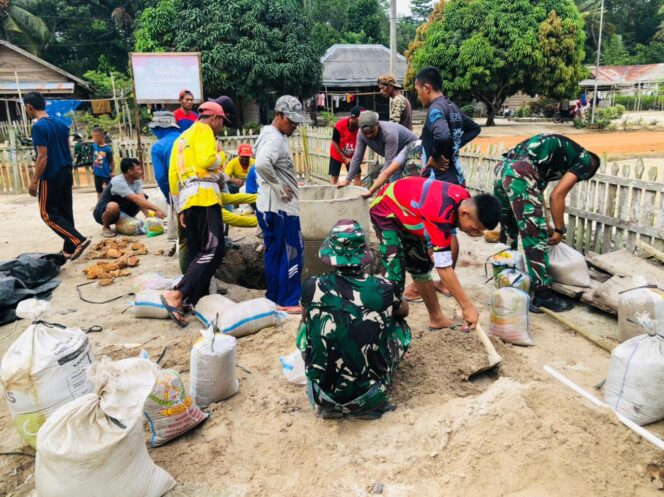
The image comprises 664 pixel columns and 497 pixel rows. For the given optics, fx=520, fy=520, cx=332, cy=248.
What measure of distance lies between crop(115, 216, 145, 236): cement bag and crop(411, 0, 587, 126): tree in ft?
64.3

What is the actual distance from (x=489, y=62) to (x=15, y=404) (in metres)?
24.1

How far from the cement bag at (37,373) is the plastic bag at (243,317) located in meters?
1.34

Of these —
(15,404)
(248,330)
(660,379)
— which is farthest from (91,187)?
(660,379)

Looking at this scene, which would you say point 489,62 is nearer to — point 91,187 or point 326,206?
point 91,187

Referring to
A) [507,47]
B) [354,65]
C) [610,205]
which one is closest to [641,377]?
[610,205]

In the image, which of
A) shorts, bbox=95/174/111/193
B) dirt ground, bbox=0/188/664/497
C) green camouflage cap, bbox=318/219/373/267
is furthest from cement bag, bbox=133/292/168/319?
shorts, bbox=95/174/111/193

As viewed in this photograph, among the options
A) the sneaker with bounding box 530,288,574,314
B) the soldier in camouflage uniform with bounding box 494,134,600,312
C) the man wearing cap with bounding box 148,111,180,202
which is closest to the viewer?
the soldier in camouflage uniform with bounding box 494,134,600,312

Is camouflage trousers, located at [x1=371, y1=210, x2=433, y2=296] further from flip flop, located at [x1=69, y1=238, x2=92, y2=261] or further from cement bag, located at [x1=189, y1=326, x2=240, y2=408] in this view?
flip flop, located at [x1=69, y1=238, x2=92, y2=261]

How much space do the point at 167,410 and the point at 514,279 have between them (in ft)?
8.66

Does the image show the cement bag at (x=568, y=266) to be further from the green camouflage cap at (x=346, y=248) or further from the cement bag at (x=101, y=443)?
the cement bag at (x=101, y=443)

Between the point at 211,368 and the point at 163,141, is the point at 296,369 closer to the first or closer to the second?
the point at 211,368

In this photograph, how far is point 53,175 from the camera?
583 centimetres

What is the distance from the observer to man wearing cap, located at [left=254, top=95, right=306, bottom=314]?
13.9ft

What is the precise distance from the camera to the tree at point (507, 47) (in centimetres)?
2306
